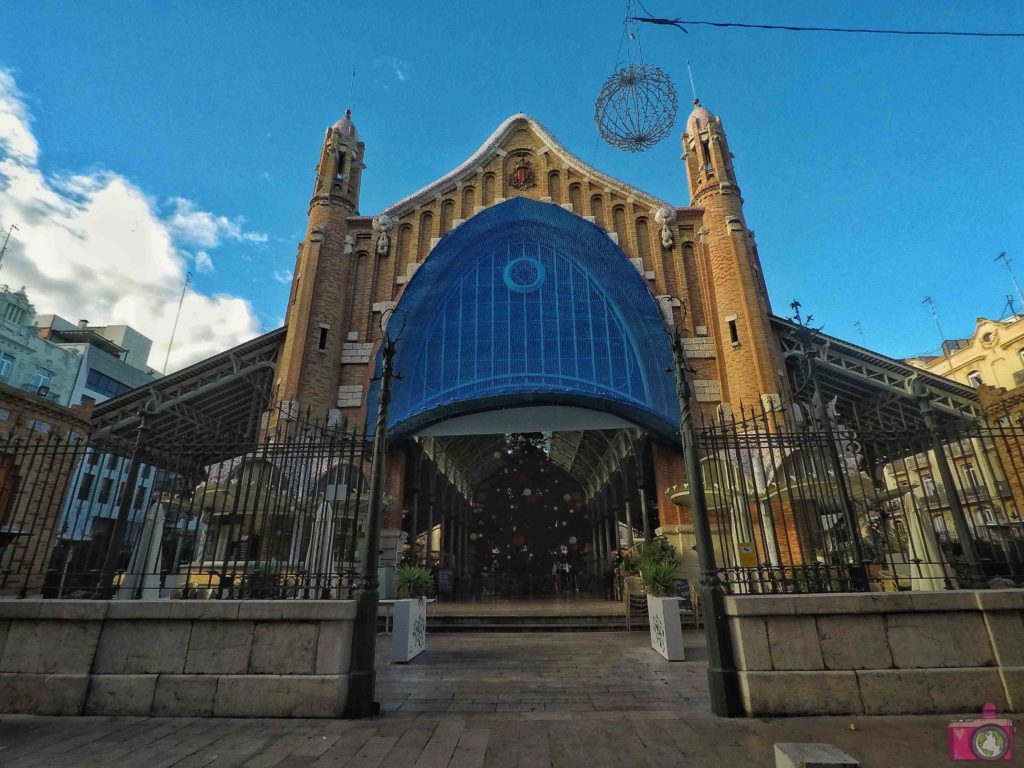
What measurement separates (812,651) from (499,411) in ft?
39.9

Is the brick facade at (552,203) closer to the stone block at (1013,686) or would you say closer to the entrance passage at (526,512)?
the entrance passage at (526,512)

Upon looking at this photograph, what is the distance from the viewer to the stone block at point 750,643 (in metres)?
5.27

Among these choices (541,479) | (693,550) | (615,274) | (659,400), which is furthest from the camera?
(541,479)

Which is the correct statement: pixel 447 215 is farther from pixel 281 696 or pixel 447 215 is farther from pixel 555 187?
pixel 281 696

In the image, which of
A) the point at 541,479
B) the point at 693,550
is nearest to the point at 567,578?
the point at 541,479

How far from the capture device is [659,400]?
650 inches

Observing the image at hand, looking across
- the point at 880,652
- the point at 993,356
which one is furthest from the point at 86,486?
the point at 993,356

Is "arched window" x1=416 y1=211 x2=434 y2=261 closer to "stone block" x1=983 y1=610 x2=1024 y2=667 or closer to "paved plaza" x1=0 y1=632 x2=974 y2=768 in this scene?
"paved plaza" x1=0 y1=632 x2=974 y2=768

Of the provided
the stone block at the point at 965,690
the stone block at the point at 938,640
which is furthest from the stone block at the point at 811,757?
the stone block at the point at 965,690

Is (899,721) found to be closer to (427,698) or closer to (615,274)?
(427,698)

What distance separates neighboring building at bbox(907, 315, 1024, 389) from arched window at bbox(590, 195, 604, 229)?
22824 mm

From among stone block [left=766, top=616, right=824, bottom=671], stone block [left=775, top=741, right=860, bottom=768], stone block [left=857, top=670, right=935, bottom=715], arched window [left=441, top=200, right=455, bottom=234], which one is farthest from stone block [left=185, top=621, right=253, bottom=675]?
arched window [left=441, top=200, right=455, bottom=234]

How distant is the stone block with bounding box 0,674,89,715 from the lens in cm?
534

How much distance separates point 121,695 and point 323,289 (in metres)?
14.9
